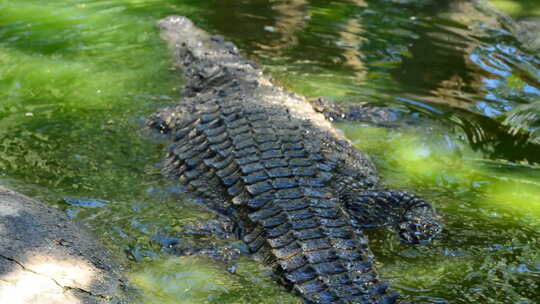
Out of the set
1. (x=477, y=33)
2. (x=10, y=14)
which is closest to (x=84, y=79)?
(x=10, y=14)

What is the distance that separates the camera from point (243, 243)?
3797 mm

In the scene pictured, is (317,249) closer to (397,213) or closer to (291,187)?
(291,187)

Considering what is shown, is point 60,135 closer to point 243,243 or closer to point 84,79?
point 84,79

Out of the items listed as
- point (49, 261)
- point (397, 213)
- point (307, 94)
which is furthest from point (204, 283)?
point (307, 94)

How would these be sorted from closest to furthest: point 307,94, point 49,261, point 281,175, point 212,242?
point 49,261 → point 212,242 → point 281,175 → point 307,94

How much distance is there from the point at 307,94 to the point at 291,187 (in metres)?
2.85

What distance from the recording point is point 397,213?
416 centimetres

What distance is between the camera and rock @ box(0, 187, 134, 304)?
9.36 ft

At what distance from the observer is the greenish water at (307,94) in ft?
12.1

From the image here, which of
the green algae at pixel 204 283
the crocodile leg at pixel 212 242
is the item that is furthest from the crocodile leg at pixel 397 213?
the green algae at pixel 204 283

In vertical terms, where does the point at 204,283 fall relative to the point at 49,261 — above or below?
below

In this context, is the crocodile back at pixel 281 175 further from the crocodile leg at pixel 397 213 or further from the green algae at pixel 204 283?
the crocodile leg at pixel 397 213

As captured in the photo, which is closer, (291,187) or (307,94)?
(291,187)

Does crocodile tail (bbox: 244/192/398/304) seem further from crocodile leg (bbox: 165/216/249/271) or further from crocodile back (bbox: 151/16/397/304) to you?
crocodile leg (bbox: 165/216/249/271)
